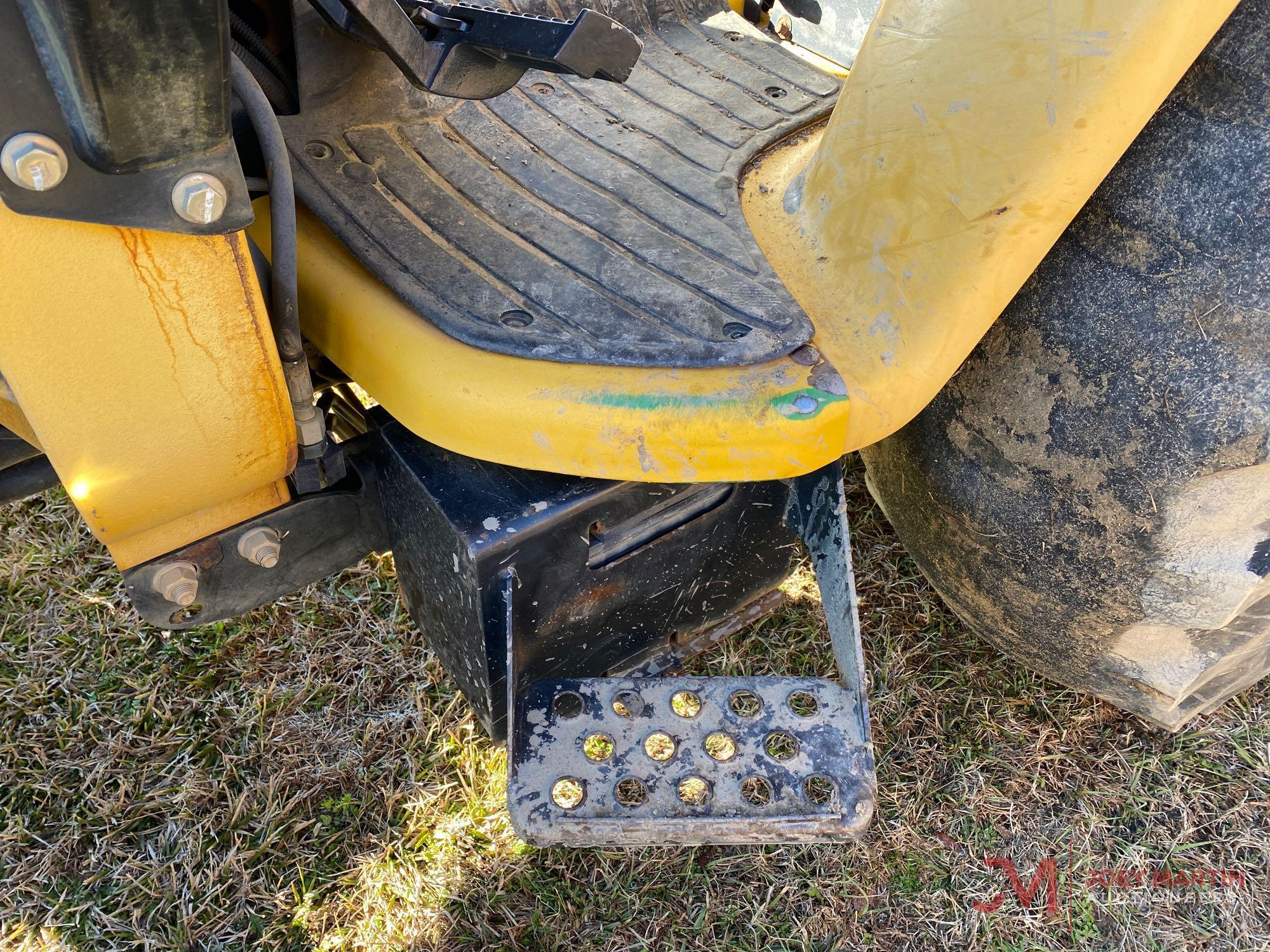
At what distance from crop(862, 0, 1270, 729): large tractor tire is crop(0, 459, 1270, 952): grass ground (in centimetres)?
23

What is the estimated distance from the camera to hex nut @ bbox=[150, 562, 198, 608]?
91cm

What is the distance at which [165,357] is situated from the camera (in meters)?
0.73

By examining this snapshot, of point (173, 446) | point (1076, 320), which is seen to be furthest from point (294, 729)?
point (1076, 320)

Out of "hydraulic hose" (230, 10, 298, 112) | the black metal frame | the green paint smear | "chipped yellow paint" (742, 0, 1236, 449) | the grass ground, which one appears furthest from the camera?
the grass ground

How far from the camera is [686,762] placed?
38.7 inches

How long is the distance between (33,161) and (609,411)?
462mm

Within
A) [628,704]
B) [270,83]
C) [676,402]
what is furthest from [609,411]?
[270,83]

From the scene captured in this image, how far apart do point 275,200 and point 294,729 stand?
772 millimetres

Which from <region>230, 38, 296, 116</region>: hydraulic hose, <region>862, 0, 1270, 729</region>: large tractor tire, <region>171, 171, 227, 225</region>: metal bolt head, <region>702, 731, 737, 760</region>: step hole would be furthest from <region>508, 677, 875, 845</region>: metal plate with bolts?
<region>230, 38, 296, 116</region>: hydraulic hose

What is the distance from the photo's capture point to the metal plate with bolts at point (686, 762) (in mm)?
928

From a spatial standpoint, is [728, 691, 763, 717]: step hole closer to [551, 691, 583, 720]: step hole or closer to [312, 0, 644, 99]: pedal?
[551, 691, 583, 720]: step hole

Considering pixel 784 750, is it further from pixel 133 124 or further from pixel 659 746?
pixel 133 124

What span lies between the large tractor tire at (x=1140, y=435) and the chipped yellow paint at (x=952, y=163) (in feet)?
0.24

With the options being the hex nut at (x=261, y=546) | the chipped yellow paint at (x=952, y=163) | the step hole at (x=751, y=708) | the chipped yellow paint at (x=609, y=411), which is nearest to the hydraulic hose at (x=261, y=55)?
the chipped yellow paint at (x=609, y=411)
